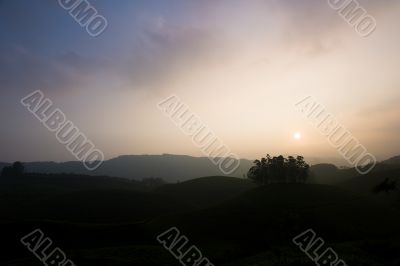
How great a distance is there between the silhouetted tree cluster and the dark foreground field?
23577 mm

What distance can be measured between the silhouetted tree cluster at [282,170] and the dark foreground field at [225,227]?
23.6 m

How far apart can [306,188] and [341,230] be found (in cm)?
3894

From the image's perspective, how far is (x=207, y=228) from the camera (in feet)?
250

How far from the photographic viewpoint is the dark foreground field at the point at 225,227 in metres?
54.2

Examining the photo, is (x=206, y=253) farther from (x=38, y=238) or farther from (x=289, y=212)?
(x=38, y=238)

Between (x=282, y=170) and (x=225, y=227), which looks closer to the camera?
(x=225, y=227)

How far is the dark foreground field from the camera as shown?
54.2m

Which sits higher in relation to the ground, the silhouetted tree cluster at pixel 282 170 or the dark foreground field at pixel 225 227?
the silhouetted tree cluster at pixel 282 170

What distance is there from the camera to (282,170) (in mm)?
141000

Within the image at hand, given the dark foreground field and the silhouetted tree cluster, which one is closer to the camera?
the dark foreground field

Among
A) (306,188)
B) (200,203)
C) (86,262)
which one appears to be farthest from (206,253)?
(200,203)

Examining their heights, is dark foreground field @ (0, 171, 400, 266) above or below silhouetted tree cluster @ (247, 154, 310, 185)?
below

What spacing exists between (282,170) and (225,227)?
71.3 m

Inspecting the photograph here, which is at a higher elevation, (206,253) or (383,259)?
(383,259)
